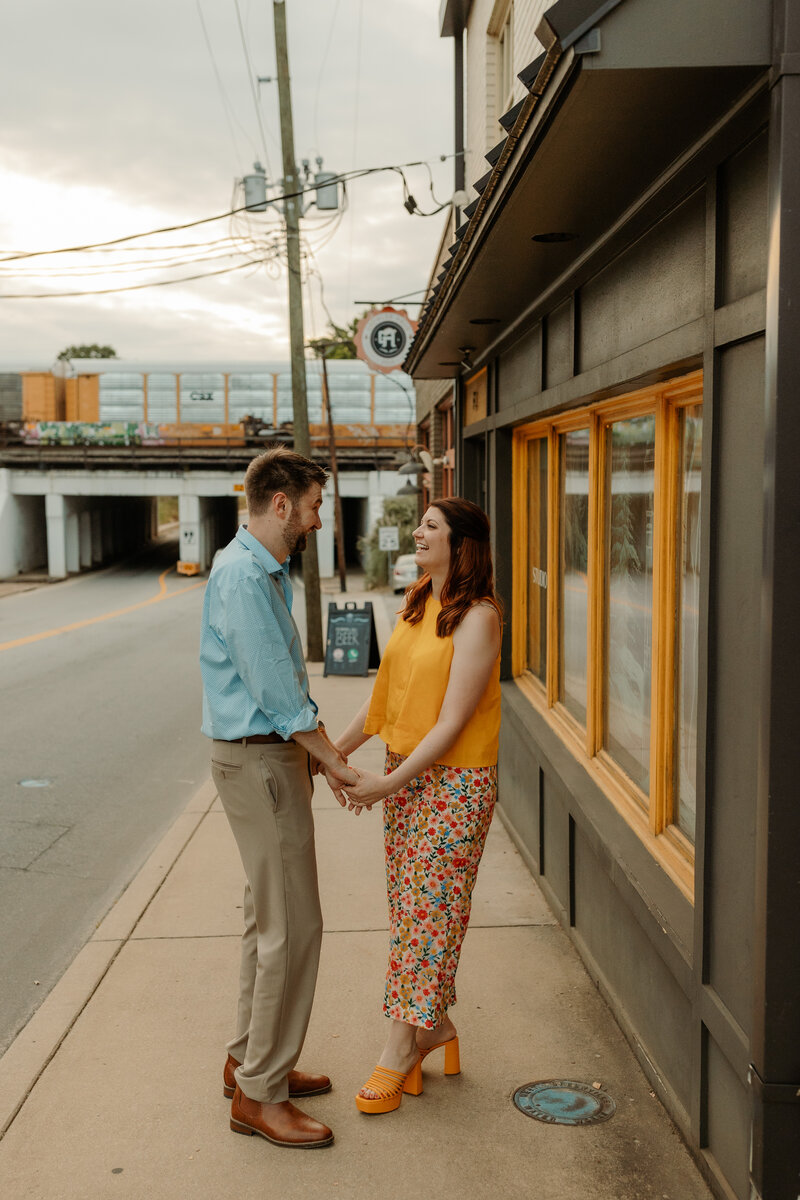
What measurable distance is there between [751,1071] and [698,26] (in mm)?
2507

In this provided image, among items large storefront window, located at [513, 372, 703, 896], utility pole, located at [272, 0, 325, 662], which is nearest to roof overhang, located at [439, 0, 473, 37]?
utility pole, located at [272, 0, 325, 662]

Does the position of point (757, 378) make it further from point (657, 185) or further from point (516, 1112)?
point (516, 1112)

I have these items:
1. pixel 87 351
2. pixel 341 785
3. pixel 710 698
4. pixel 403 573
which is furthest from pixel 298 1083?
pixel 87 351

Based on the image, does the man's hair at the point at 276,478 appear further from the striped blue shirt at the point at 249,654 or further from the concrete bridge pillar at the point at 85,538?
the concrete bridge pillar at the point at 85,538

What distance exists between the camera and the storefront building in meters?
2.60

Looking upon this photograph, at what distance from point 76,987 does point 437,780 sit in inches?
87.5

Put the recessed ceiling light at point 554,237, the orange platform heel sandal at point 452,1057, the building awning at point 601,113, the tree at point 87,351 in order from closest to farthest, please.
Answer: the building awning at point 601,113 → the orange platform heel sandal at point 452,1057 → the recessed ceiling light at point 554,237 → the tree at point 87,351

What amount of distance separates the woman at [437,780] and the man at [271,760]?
0.27 meters

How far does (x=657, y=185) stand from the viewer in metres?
3.41

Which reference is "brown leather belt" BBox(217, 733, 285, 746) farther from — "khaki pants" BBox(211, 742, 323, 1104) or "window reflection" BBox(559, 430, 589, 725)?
"window reflection" BBox(559, 430, 589, 725)

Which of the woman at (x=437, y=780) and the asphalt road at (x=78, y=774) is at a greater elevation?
the woman at (x=437, y=780)

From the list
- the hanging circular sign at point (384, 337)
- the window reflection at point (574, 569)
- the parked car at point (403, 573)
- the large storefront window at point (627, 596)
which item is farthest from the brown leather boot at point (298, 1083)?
the parked car at point (403, 573)

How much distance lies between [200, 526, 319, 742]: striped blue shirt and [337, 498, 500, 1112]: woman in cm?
42

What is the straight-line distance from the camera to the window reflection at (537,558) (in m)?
6.93
